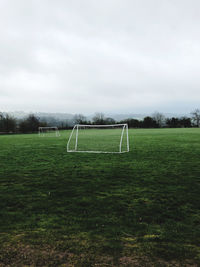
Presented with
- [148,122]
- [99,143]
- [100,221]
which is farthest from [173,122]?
[100,221]

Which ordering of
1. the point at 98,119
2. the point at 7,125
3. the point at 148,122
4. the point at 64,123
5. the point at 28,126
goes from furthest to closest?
the point at 98,119 < the point at 148,122 < the point at 64,123 < the point at 28,126 < the point at 7,125

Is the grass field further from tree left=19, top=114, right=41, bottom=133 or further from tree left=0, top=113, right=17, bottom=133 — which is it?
tree left=0, top=113, right=17, bottom=133

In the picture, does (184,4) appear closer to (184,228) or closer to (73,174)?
(73,174)

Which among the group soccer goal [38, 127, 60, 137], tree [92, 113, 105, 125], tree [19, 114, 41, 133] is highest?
tree [92, 113, 105, 125]

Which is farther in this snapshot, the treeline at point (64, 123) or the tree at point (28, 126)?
the treeline at point (64, 123)

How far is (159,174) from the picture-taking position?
275 inches

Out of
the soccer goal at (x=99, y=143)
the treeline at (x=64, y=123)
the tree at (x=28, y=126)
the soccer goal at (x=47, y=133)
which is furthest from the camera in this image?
the treeline at (x=64, y=123)

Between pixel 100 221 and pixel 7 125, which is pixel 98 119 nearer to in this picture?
pixel 7 125

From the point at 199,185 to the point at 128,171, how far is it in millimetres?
2488

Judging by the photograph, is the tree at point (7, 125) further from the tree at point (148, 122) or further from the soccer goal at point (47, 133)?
the tree at point (148, 122)

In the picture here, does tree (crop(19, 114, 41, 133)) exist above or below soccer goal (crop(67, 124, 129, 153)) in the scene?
above

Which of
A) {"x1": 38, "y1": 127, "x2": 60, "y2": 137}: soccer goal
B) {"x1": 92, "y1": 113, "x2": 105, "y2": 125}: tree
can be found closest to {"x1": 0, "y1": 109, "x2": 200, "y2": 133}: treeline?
{"x1": 92, "y1": 113, "x2": 105, "y2": 125}: tree

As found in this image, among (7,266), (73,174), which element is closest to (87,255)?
(7,266)

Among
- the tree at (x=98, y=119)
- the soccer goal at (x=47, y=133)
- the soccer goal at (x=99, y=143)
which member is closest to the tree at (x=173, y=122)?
the tree at (x=98, y=119)
